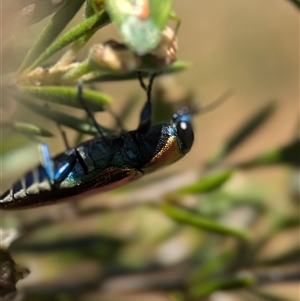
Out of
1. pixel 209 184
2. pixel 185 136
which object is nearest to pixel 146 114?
pixel 185 136

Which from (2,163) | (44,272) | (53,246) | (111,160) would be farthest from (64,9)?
(44,272)

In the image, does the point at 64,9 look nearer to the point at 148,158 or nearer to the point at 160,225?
the point at 148,158

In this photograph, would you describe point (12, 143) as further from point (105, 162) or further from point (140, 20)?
point (140, 20)

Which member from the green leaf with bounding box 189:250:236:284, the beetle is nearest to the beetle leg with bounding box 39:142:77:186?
the beetle

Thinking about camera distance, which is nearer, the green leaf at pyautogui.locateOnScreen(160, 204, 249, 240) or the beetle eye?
the green leaf at pyautogui.locateOnScreen(160, 204, 249, 240)

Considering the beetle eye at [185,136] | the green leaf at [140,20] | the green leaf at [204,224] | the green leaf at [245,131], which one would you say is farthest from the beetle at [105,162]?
the green leaf at [140,20]

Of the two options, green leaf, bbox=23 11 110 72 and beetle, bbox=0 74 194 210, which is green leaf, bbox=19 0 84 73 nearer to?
green leaf, bbox=23 11 110 72
